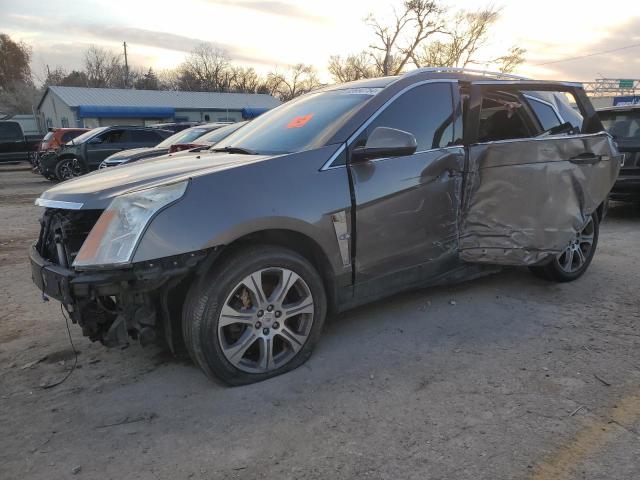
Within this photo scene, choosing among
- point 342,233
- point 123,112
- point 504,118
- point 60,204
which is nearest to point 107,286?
point 60,204

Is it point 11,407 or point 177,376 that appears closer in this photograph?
point 11,407

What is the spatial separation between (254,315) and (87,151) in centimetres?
1439

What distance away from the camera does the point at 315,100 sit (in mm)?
4027

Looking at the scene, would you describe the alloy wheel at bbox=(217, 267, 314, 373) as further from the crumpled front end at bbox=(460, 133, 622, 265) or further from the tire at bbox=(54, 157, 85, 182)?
the tire at bbox=(54, 157, 85, 182)

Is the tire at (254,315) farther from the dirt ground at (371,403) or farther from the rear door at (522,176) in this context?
the rear door at (522,176)

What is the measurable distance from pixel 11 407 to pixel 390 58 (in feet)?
144

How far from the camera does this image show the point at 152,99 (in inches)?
1725

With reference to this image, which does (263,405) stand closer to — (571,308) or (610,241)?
(571,308)

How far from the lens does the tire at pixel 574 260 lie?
461 cm

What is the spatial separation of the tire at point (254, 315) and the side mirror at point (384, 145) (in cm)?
79

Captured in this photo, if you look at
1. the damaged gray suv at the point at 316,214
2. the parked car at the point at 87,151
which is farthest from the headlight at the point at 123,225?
the parked car at the point at 87,151

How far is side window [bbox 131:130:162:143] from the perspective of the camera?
1593 centimetres

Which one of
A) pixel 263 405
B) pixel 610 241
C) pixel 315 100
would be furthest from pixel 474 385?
pixel 610 241

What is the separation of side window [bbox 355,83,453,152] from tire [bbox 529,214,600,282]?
1735 mm
